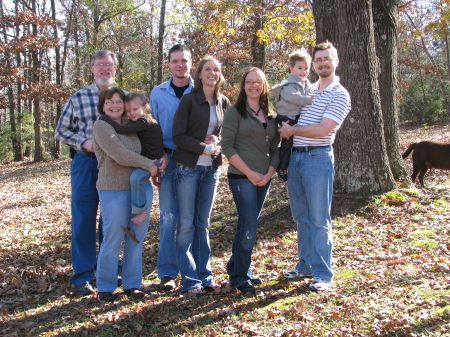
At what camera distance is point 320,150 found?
4.17 metres

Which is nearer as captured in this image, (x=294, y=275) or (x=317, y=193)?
(x=317, y=193)

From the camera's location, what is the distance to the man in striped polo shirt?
4.09 metres

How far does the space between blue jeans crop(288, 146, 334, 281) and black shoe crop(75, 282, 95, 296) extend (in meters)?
2.51

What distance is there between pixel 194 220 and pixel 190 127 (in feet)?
3.25

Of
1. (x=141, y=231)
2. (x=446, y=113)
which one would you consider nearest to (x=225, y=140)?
(x=141, y=231)

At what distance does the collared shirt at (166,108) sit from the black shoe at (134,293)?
1.59 metres

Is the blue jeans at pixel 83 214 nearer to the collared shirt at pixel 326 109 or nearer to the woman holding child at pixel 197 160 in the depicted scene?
the woman holding child at pixel 197 160

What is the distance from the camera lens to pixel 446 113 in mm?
29797

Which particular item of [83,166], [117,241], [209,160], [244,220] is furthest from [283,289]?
[83,166]

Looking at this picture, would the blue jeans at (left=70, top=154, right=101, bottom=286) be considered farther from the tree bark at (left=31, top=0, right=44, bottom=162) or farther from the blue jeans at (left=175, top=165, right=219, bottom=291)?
the tree bark at (left=31, top=0, right=44, bottom=162)

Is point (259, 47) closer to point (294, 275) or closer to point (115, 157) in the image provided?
point (294, 275)

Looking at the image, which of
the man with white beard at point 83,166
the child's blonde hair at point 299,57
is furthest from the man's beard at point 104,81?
the child's blonde hair at point 299,57

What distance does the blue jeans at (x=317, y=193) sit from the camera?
416cm

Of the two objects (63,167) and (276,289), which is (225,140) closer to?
(276,289)
